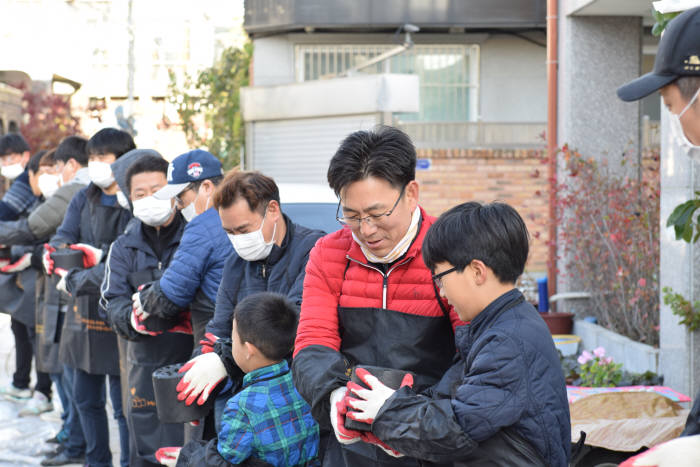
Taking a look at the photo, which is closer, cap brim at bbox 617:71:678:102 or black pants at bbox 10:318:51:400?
cap brim at bbox 617:71:678:102

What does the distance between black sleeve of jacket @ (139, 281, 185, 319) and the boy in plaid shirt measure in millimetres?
866

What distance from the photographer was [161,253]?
4957 millimetres

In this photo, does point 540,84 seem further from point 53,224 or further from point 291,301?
point 291,301

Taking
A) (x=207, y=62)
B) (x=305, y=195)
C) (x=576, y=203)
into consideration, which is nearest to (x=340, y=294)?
(x=305, y=195)

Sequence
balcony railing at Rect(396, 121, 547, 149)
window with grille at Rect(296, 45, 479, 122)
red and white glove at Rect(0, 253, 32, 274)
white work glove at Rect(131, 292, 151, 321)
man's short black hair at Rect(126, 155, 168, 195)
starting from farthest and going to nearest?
window with grille at Rect(296, 45, 479, 122) → balcony railing at Rect(396, 121, 547, 149) → red and white glove at Rect(0, 253, 32, 274) → man's short black hair at Rect(126, 155, 168, 195) → white work glove at Rect(131, 292, 151, 321)

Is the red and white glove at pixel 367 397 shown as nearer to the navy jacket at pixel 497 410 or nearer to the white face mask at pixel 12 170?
the navy jacket at pixel 497 410

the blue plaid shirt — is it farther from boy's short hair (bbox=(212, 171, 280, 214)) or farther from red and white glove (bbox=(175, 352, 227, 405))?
boy's short hair (bbox=(212, 171, 280, 214))

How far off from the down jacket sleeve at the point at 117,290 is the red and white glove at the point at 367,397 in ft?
7.97

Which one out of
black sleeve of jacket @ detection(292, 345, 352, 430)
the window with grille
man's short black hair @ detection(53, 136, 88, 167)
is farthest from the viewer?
the window with grille

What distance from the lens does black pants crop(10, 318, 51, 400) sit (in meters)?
8.32

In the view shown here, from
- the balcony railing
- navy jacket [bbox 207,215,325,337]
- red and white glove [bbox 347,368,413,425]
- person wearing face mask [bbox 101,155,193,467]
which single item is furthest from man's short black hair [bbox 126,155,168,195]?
the balcony railing

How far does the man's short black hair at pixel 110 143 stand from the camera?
5938 mm

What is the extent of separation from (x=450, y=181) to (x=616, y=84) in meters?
8.20

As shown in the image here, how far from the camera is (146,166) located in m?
5.09
